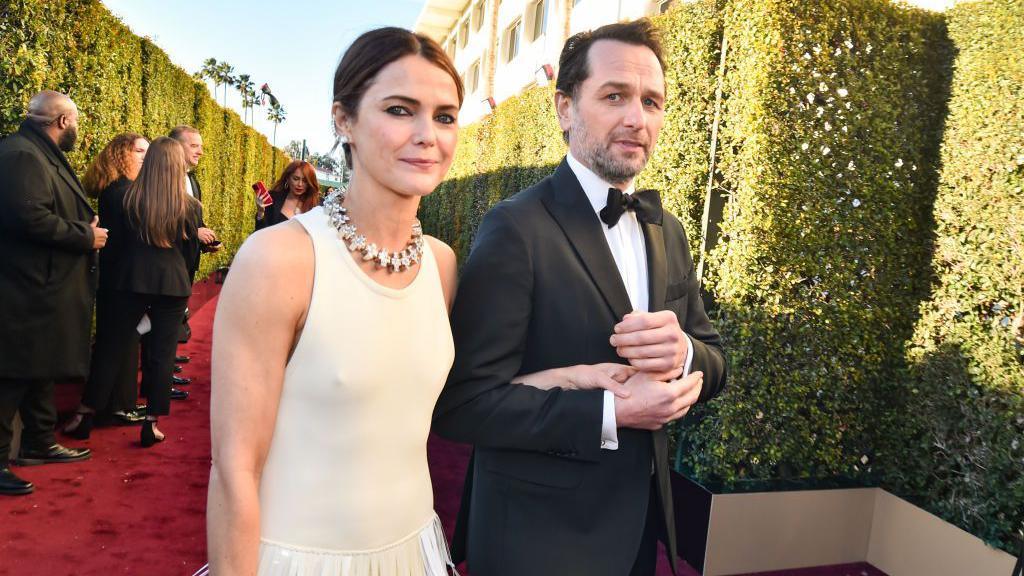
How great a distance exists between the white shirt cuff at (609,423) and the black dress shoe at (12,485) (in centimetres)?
404

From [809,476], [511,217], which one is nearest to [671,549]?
[511,217]

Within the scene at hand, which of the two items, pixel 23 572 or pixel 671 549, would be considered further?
pixel 23 572

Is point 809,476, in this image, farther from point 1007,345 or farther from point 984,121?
point 984,121

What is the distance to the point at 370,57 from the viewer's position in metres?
1.46

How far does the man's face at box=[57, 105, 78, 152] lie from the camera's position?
431 centimetres

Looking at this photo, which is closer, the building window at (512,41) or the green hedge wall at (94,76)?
the green hedge wall at (94,76)

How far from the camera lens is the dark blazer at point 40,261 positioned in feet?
13.0

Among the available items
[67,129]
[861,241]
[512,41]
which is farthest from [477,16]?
[861,241]

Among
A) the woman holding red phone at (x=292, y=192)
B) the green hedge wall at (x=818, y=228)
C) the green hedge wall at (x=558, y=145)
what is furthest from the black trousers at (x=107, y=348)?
the green hedge wall at (x=818, y=228)

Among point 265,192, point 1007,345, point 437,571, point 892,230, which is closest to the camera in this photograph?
point 437,571

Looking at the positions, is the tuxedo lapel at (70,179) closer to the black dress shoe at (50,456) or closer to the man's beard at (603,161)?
the black dress shoe at (50,456)

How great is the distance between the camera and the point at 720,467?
419 centimetres

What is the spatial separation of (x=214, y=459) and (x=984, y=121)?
4.66 m

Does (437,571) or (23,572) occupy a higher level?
(437,571)
